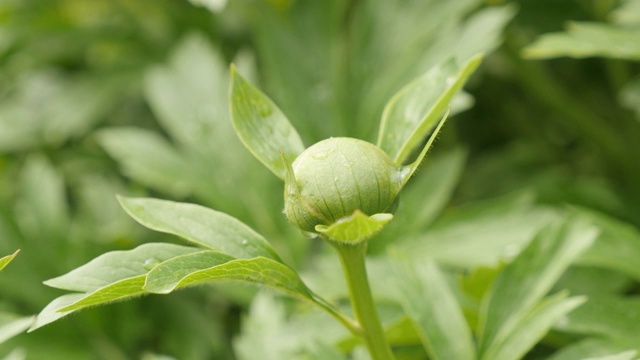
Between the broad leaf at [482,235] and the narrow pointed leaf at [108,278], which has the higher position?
the broad leaf at [482,235]

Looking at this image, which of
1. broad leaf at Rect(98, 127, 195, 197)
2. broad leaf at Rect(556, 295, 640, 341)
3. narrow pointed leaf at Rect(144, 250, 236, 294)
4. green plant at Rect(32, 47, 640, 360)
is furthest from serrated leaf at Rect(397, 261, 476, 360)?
broad leaf at Rect(98, 127, 195, 197)

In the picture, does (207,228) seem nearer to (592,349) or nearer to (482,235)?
(592,349)

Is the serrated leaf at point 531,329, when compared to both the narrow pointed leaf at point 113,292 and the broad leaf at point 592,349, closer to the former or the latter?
the broad leaf at point 592,349

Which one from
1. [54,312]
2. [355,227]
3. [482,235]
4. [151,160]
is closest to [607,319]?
[482,235]

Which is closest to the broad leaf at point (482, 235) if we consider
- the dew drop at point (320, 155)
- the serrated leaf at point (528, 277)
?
the serrated leaf at point (528, 277)

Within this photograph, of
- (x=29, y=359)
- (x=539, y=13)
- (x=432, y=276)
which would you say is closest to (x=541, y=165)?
(x=539, y=13)

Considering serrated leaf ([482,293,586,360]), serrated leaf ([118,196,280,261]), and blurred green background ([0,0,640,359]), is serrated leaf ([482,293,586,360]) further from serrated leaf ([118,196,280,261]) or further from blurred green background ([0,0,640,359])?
blurred green background ([0,0,640,359])

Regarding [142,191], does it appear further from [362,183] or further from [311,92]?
[362,183]
